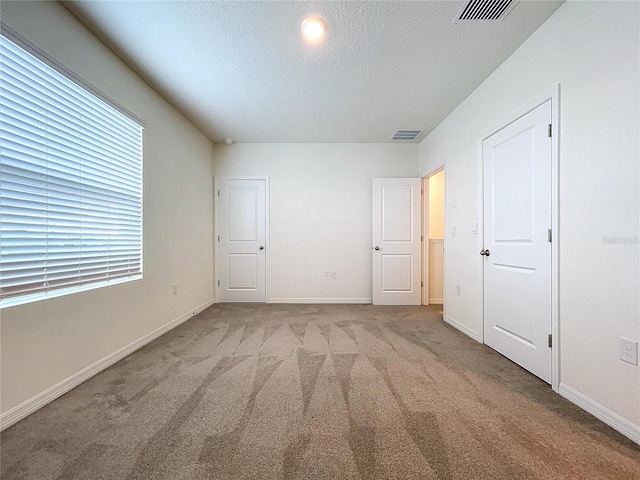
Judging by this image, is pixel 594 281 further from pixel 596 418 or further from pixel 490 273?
pixel 490 273

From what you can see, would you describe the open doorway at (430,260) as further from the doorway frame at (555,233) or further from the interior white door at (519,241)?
the doorway frame at (555,233)

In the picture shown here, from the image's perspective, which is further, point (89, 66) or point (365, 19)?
point (89, 66)

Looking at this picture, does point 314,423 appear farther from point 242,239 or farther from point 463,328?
point 242,239

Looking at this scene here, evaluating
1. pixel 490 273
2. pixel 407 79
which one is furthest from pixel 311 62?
pixel 490 273

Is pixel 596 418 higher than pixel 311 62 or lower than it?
lower

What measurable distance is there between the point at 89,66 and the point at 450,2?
254cm

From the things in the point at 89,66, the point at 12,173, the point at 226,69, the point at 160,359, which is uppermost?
the point at 226,69

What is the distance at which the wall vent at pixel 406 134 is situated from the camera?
404 cm

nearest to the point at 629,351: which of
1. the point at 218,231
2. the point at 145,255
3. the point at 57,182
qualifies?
the point at 57,182

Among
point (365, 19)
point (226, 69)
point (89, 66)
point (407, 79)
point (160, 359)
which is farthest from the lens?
point (407, 79)

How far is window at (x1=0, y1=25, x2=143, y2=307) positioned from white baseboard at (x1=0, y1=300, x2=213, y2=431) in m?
0.57

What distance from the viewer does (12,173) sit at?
5.17 feet

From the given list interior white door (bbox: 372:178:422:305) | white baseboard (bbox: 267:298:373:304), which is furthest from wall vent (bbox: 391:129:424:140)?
white baseboard (bbox: 267:298:373:304)

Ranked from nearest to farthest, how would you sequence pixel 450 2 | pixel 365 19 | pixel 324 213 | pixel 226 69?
pixel 450 2, pixel 365 19, pixel 226 69, pixel 324 213
